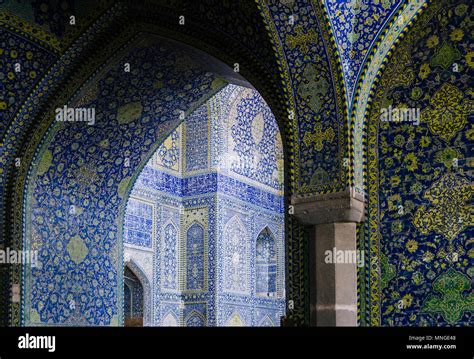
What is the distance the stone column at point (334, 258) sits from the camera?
6594 mm

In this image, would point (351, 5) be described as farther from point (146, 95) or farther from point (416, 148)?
point (146, 95)

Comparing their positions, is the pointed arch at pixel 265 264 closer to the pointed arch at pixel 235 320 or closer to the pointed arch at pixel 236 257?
the pointed arch at pixel 236 257

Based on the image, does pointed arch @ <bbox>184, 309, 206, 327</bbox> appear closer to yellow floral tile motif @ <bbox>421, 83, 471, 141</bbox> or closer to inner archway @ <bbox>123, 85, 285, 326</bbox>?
inner archway @ <bbox>123, 85, 285, 326</bbox>

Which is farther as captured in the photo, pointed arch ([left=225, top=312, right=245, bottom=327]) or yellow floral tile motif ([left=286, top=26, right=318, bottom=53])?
pointed arch ([left=225, top=312, right=245, bottom=327])

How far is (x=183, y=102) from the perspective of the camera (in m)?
9.66

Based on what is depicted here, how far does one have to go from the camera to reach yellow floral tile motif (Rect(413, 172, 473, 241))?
6629 millimetres

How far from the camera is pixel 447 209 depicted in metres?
6.70

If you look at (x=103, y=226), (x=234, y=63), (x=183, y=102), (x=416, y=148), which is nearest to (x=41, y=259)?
(x=103, y=226)

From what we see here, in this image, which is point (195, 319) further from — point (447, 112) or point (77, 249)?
point (447, 112)

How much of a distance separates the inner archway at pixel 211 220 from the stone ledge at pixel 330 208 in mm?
5993

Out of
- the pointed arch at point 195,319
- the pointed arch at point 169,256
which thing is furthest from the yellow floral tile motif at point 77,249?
the pointed arch at point 195,319

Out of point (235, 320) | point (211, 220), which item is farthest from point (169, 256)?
point (235, 320)

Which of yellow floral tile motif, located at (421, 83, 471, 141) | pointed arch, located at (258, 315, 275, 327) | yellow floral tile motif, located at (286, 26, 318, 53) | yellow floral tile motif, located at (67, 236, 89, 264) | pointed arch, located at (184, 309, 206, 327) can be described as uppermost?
yellow floral tile motif, located at (286, 26, 318, 53)

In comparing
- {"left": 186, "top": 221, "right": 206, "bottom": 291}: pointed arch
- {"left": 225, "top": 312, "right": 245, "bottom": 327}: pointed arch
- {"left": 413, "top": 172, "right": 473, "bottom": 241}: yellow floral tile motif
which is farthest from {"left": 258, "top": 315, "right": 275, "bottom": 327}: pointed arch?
{"left": 413, "top": 172, "right": 473, "bottom": 241}: yellow floral tile motif
